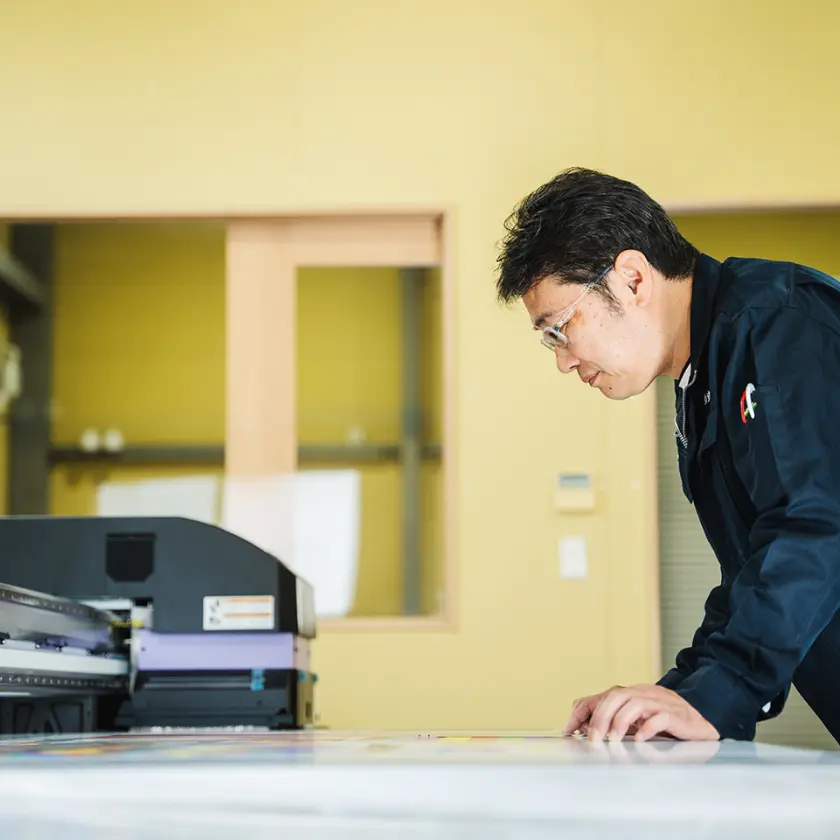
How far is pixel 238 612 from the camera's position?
218 centimetres

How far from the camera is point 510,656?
3.75 metres

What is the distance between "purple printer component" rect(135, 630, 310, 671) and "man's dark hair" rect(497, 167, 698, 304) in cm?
94

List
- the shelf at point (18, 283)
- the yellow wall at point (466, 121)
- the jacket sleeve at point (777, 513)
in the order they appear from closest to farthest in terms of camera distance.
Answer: the jacket sleeve at point (777, 513) → the yellow wall at point (466, 121) → the shelf at point (18, 283)

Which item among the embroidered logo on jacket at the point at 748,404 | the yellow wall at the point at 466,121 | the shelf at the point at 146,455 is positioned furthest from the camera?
the shelf at the point at 146,455

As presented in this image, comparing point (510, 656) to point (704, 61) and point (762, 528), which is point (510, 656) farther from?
point (762, 528)

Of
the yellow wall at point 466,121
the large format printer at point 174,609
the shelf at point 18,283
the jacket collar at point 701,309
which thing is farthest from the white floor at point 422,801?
the shelf at point 18,283

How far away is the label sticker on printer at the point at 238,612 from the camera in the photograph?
2166mm

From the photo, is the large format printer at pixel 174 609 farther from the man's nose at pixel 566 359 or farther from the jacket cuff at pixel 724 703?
the jacket cuff at pixel 724 703

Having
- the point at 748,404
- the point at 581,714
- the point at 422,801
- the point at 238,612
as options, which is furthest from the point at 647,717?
the point at 238,612

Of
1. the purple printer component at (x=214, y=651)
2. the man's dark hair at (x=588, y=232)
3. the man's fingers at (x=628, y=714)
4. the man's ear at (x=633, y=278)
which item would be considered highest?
the man's dark hair at (x=588, y=232)

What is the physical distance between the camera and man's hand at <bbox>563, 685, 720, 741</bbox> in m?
1.11

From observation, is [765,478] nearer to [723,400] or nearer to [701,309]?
[723,400]

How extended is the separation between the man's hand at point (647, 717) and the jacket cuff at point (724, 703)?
0.02 metres

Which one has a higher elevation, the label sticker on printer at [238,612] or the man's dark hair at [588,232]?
the man's dark hair at [588,232]
